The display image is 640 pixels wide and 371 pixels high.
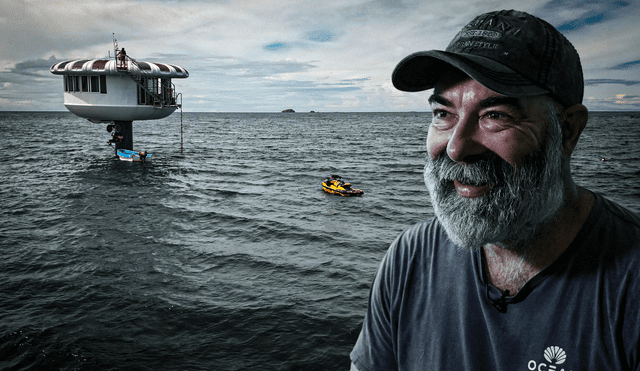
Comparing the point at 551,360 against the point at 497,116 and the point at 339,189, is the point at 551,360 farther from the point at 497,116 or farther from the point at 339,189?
the point at 339,189

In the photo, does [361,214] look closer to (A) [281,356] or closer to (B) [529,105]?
(A) [281,356]

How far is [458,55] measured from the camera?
153 cm

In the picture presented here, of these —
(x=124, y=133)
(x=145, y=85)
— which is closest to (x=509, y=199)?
(x=145, y=85)

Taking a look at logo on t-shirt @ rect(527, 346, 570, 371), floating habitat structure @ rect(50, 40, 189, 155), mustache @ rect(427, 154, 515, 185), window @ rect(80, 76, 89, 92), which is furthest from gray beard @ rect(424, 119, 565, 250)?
window @ rect(80, 76, 89, 92)

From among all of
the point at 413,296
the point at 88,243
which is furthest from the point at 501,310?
the point at 88,243

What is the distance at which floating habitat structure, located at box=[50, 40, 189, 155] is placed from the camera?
112ft

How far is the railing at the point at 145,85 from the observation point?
112 feet

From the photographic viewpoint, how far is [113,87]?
3475 cm

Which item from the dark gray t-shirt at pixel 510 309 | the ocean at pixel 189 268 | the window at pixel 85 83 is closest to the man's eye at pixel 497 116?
the dark gray t-shirt at pixel 510 309

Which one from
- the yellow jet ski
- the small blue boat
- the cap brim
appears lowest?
the yellow jet ski

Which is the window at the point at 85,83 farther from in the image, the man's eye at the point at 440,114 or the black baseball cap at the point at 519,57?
the black baseball cap at the point at 519,57

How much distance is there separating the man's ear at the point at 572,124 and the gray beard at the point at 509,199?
0.05m

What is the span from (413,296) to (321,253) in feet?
50.1

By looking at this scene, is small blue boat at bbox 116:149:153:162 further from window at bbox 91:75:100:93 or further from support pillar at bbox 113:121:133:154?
window at bbox 91:75:100:93
